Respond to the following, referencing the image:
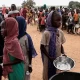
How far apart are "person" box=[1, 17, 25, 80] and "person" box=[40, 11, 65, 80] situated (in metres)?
0.52

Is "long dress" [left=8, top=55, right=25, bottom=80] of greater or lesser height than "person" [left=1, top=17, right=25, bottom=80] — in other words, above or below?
below

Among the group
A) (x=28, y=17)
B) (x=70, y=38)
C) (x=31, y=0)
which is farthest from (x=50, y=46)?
(x=31, y=0)

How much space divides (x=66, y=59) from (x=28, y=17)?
13209 millimetres

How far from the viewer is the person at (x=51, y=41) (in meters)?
3.49

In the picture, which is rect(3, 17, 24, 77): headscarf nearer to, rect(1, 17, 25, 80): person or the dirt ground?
rect(1, 17, 25, 80): person

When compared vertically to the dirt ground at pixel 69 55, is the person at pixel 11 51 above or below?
above

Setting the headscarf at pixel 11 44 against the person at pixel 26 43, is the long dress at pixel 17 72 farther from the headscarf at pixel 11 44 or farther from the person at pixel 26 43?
the person at pixel 26 43

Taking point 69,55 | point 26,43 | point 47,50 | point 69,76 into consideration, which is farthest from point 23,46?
point 69,55

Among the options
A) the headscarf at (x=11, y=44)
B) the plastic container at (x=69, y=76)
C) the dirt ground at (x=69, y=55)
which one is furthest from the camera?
the dirt ground at (x=69, y=55)

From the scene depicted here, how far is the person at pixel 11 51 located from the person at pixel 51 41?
1.69ft

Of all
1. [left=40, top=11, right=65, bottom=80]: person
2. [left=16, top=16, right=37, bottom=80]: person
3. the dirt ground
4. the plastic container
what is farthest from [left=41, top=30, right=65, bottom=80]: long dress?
the dirt ground

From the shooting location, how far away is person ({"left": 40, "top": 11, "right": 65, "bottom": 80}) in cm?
349

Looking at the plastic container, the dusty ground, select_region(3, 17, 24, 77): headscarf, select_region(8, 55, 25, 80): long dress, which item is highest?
select_region(3, 17, 24, 77): headscarf

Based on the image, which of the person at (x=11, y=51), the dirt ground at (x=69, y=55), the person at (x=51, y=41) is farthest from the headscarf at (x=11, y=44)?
the dirt ground at (x=69, y=55)
